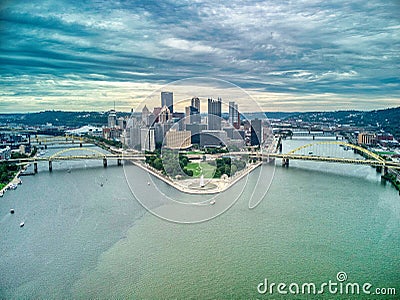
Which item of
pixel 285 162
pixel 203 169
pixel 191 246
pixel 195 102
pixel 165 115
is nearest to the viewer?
pixel 195 102

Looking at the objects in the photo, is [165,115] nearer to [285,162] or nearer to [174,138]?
[174,138]

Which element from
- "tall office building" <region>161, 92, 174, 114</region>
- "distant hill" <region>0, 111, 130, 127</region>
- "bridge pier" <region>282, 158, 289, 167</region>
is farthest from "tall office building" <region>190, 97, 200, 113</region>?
"distant hill" <region>0, 111, 130, 127</region>

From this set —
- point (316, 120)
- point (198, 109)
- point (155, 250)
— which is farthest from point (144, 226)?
point (316, 120)

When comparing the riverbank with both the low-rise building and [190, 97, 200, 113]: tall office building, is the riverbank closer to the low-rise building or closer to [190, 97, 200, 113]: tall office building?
the low-rise building

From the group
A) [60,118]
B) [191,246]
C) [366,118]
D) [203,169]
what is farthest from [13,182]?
[366,118]

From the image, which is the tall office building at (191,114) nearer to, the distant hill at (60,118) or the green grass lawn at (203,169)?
the green grass lawn at (203,169)

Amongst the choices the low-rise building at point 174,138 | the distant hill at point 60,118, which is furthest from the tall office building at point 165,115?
the distant hill at point 60,118

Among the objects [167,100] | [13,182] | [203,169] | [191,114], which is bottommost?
[13,182]
